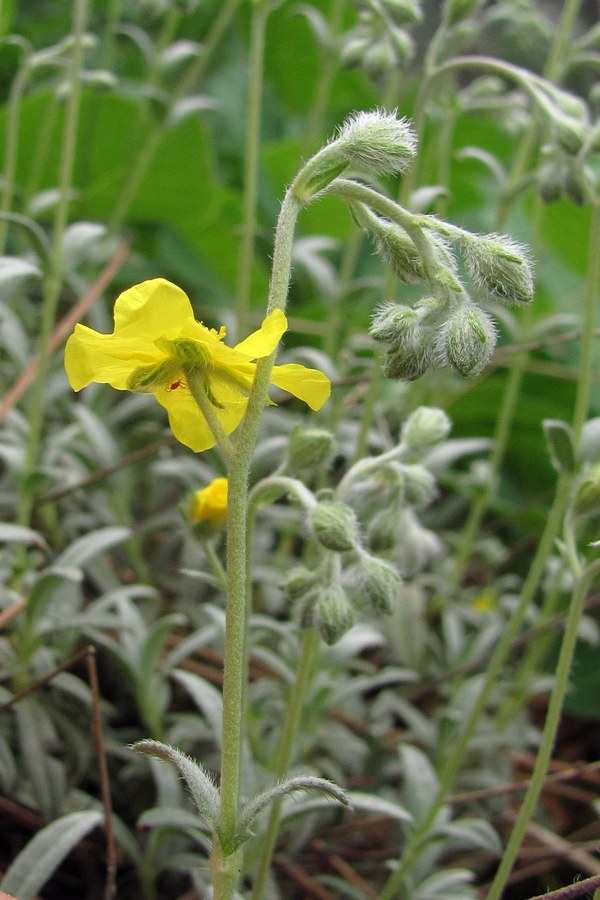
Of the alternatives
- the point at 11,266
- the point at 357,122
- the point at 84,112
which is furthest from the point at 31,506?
the point at 84,112

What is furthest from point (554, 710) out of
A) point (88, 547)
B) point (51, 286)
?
point (51, 286)

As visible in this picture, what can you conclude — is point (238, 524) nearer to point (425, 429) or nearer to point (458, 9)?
point (425, 429)

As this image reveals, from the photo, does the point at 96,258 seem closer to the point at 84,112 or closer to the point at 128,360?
the point at 84,112

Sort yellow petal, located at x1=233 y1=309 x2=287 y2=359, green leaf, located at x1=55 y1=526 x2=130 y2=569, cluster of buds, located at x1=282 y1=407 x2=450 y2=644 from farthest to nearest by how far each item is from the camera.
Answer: green leaf, located at x1=55 y1=526 x2=130 y2=569 → cluster of buds, located at x1=282 y1=407 x2=450 y2=644 → yellow petal, located at x1=233 y1=309 x2=287 y2=359

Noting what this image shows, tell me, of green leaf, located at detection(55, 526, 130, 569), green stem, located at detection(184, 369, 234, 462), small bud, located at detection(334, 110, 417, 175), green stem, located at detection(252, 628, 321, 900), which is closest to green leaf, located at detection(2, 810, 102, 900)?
green stem, located at detection(252, 628, 321, 900)

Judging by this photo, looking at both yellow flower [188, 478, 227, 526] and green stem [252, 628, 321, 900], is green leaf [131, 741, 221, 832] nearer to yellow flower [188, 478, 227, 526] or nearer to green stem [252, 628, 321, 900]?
green stem [252, 628, 321, 900]

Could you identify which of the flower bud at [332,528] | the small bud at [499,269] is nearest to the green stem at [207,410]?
the flower bud at [332,528]
